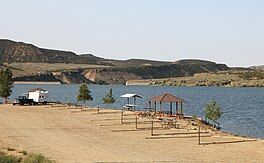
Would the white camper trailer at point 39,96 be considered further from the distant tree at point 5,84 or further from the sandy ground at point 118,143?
the sandy ground at point 118,143

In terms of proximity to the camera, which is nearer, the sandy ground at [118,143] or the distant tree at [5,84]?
the sandy ground at [118,143]

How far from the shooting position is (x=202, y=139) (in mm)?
35938

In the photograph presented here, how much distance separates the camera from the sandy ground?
2770cm

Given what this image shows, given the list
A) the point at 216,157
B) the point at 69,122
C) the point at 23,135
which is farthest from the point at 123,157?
the point at 69,122

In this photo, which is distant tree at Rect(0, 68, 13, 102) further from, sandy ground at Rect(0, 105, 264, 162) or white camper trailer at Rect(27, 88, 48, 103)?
sandy ground at Rect(0, 105, 264, 162)

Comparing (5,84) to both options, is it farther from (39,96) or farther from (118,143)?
(118,143)

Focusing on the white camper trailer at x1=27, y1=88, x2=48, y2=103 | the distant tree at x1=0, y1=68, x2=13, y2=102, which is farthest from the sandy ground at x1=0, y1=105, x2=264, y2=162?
the distant tree at x1=0, y1=68, x2=13, y2=102

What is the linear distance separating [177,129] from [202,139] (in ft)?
20.3

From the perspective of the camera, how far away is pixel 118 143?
32.9 meters

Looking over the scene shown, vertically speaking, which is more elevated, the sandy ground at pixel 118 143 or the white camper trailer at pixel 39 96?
the white camper trailer at pixel 39 96

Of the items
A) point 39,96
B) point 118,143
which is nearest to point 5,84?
point 39,96

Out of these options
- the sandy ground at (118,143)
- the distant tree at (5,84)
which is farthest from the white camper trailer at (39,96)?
the sandy ground at (118,143)

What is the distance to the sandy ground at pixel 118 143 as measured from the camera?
27700mm

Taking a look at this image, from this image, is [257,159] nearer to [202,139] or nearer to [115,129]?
[202,139]
